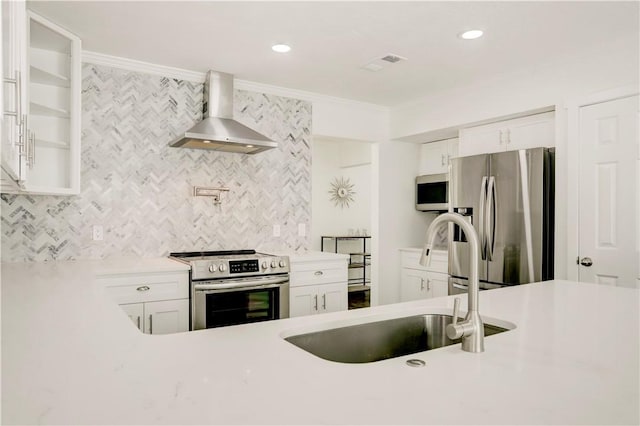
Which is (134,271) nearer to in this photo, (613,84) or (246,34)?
(246,34)

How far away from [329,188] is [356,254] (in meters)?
1.20

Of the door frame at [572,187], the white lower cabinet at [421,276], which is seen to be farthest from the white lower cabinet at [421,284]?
the door frame at [572,187]

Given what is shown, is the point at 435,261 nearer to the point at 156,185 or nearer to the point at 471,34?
the point at 471,34

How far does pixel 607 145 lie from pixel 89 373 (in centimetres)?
332

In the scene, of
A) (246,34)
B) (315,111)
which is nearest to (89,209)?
(246,34)

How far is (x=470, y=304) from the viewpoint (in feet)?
3.87

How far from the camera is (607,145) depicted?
9.83 ft

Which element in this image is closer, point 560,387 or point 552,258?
point 560,387

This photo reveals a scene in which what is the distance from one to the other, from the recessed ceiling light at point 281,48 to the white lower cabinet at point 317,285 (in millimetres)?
1570

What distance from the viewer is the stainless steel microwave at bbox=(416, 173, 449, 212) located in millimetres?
4617

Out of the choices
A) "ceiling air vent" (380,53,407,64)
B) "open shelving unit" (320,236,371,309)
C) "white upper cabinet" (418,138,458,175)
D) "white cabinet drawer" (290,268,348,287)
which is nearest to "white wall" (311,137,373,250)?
"open shelving unit" (320,236,371,309)

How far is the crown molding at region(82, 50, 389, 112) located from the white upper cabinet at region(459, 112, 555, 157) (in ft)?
3.76

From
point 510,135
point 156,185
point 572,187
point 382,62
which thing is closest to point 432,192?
point 510,135

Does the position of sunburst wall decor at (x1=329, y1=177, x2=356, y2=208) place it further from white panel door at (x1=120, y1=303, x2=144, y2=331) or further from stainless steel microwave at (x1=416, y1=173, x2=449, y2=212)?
white panel door at (x1=120, y1=303, x2=144, y2=331)
